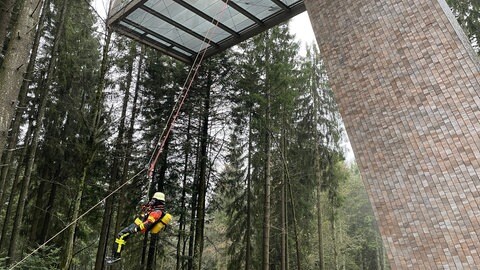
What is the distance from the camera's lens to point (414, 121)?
17.2 feet

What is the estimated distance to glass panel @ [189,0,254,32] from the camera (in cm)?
951

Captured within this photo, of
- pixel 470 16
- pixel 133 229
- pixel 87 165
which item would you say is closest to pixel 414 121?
pixel 133 229

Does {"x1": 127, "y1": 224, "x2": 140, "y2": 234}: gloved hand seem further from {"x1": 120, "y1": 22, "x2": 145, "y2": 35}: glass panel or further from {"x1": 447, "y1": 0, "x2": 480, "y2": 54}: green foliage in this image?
{"x1": 447, "y1": 0, "x2": 480, "y2": 54}: green foliage

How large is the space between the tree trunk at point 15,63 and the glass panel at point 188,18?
4917mm

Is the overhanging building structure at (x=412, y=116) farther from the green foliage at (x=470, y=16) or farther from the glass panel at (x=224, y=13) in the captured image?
the green foliage at (x=470, y=16)

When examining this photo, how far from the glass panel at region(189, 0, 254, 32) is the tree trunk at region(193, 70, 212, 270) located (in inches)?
108

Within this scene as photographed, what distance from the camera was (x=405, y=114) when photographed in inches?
211

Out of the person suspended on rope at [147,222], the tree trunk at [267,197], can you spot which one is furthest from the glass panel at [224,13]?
the person suspended on rope at [147,222]

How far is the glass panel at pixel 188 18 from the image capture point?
31.6 feet

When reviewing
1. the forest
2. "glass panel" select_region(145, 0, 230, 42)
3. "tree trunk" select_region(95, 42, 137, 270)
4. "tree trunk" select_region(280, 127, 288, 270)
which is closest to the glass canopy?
"glass panel" select_region(145, 0, 230, 42)

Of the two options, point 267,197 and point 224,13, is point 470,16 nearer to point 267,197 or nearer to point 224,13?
point 224,13

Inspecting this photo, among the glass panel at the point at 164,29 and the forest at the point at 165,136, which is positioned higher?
the glass panel at the point at 164,29

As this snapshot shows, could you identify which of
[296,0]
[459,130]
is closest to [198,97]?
[296,0]

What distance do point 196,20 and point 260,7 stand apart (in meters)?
2.02
